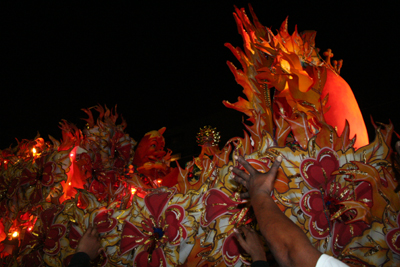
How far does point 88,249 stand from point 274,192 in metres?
0.96

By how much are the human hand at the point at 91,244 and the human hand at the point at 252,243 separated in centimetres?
77

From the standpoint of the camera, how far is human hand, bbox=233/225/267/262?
3.28ft

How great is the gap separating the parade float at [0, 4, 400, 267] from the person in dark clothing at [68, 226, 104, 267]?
37 millimetres

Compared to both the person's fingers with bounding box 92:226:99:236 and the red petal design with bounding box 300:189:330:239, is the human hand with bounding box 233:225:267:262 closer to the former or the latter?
the red petal design with bounding box 300:189:330:239

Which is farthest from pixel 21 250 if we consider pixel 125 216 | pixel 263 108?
pixel 263 108

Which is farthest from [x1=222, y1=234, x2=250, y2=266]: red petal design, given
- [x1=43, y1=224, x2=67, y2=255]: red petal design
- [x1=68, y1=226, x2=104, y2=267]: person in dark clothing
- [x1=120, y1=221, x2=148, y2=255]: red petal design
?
[x1=43, y1=224, x2=67, y2=255]: red petal design

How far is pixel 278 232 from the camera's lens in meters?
0.66

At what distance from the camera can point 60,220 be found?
1.72 meters

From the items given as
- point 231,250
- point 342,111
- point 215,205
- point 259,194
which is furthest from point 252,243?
point 342,111

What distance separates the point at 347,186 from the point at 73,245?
1.45 m

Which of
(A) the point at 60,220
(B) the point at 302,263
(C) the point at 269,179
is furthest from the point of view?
(A) the point at 60,220

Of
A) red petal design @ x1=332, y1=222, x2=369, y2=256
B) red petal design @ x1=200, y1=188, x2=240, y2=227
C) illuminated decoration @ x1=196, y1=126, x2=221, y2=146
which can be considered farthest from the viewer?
illuminated decoration @ x1=196, y1=126, x2=221, y2=146

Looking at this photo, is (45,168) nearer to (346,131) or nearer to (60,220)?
(60,220)

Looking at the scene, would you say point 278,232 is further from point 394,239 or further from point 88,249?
point 88,249
